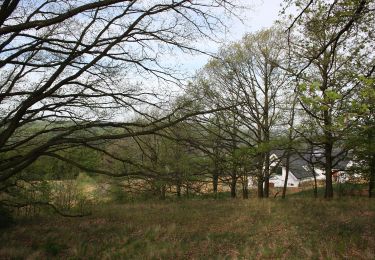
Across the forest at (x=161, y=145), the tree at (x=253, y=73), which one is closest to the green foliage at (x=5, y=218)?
the forest at (x=161, y=145)

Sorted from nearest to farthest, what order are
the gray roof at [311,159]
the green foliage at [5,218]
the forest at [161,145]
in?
the forest at [161,145] < the green foliage at [5,218] < the gray roof at [311,159]

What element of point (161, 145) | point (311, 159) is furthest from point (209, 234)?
point (311, 159)

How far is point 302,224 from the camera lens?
11.8 meters

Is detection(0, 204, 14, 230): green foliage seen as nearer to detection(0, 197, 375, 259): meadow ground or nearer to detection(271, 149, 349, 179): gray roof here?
detection(0, 197, 375, 259): meadow ground

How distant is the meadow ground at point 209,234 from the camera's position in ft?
29.9

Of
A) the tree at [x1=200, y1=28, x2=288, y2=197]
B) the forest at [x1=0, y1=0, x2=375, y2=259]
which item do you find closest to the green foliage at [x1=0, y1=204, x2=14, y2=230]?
the forest at [x1=0, y1=0, x2=375, y2=259]

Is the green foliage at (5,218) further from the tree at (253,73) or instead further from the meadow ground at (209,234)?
the tree at (253,73)

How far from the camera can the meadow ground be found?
9125 mm

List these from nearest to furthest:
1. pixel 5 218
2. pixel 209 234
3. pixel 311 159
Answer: pixel 209 234, pixel 5 218, pixel 311 159

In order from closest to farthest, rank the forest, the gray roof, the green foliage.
A: 1. the forest
2. the green foliage
3. the gray roof

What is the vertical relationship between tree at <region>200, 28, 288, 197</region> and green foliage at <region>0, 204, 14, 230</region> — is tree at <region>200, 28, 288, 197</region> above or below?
above

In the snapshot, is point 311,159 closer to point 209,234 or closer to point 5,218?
point 209,234

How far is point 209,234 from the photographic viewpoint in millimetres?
11297

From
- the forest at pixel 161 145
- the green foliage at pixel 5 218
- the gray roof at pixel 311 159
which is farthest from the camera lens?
the gray roof at pixel 311 159
